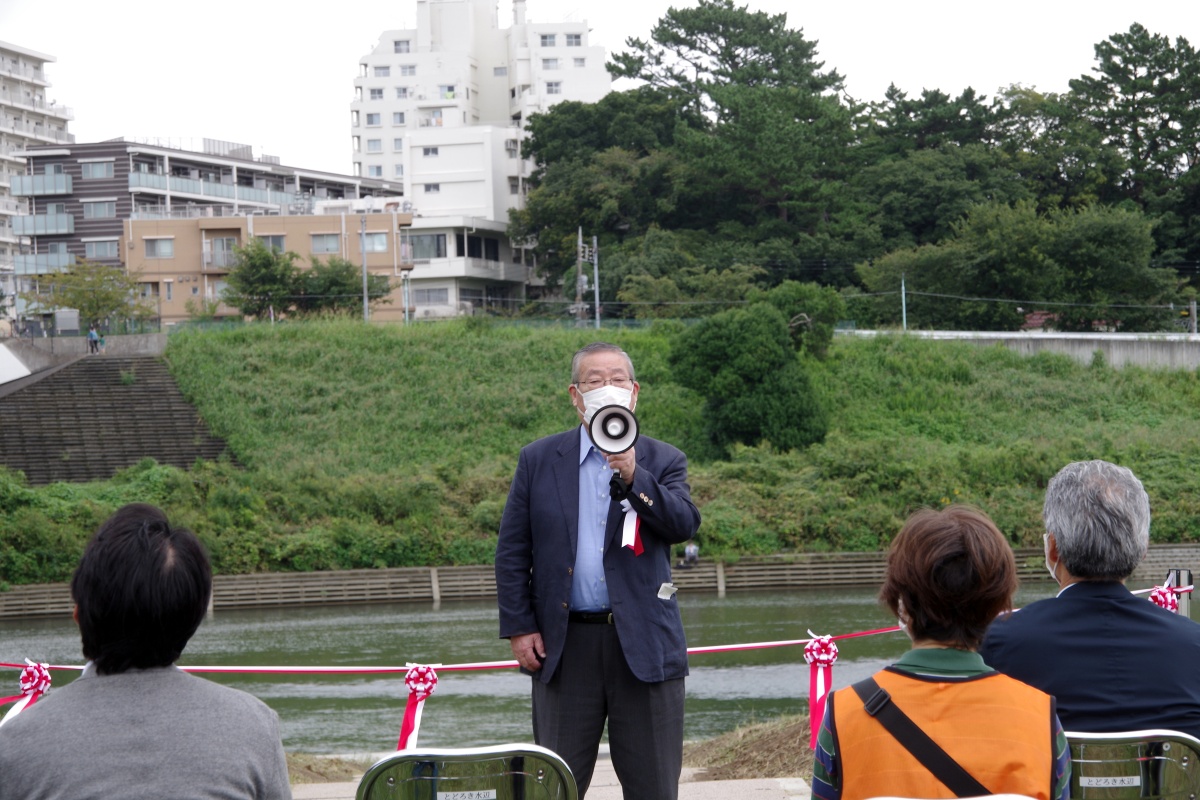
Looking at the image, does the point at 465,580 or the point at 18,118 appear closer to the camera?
the point at 465,580

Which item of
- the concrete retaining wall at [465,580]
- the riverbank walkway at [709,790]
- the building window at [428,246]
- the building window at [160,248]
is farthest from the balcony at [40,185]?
the riverbank walkway at [709,790]

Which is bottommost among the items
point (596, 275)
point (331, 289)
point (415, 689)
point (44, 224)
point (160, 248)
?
point (415, 689)

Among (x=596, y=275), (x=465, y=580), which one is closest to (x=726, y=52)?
(x=596, y=275)

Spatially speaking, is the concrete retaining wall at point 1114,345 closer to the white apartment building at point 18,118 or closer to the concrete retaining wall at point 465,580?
the concrete retaining wall at point 465,580

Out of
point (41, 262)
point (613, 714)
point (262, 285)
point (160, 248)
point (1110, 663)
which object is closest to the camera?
point (1110, 663)

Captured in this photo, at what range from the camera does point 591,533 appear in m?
3.38

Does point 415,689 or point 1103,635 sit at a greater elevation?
point 1103,635

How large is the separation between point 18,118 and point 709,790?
228ft

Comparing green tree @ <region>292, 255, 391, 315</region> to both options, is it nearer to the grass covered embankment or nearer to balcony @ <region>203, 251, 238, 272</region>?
the grass covered embankment

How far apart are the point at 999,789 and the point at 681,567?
1827 centimetres

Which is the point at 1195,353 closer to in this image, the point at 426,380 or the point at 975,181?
the point at 975,181

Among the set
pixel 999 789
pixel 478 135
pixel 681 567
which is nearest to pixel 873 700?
pixel 999 789

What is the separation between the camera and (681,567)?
20156mm

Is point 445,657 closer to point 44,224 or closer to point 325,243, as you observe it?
point 325,243
